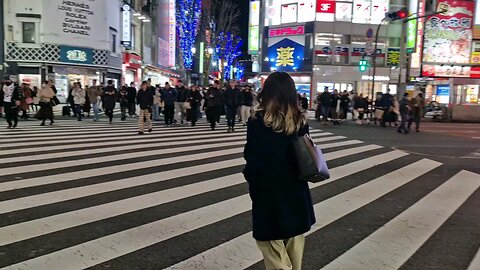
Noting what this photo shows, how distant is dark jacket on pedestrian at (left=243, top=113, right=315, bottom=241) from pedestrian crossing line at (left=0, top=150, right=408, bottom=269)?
1.95 metres

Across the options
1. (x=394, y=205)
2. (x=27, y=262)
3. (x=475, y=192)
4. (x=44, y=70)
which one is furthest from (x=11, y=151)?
(x=44, y=70)

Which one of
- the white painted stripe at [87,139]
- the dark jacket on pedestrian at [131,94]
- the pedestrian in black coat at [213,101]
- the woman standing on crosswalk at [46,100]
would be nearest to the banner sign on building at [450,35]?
the dark jacket on pedestrian at [131,94]

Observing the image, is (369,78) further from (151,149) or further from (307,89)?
(151,149)

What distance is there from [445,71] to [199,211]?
155 feet

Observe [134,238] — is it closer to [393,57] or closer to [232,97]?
[232,97]

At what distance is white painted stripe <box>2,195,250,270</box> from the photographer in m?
3.88

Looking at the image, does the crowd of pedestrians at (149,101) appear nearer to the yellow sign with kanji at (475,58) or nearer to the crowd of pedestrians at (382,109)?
the crowd of pedestrians at (382,109)

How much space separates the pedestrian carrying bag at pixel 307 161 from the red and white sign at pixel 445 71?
48085 mm

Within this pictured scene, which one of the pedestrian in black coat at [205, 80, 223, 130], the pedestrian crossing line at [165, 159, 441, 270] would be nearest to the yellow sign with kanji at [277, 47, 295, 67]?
the pedestrian in black coat at [205, 80, 223, 130]

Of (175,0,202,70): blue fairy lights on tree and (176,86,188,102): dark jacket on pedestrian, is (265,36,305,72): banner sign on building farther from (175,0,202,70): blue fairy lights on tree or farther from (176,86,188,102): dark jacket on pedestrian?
(176,86,188,102): dark jacket on pedestrian

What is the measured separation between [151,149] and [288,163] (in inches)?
331

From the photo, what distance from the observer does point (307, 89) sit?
40625 mm

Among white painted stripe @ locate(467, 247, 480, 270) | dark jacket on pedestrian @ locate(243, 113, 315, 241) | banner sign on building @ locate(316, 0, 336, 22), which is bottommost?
white painted stripe @ locate(467, 247, 480, 270)

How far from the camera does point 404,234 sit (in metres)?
4.95
